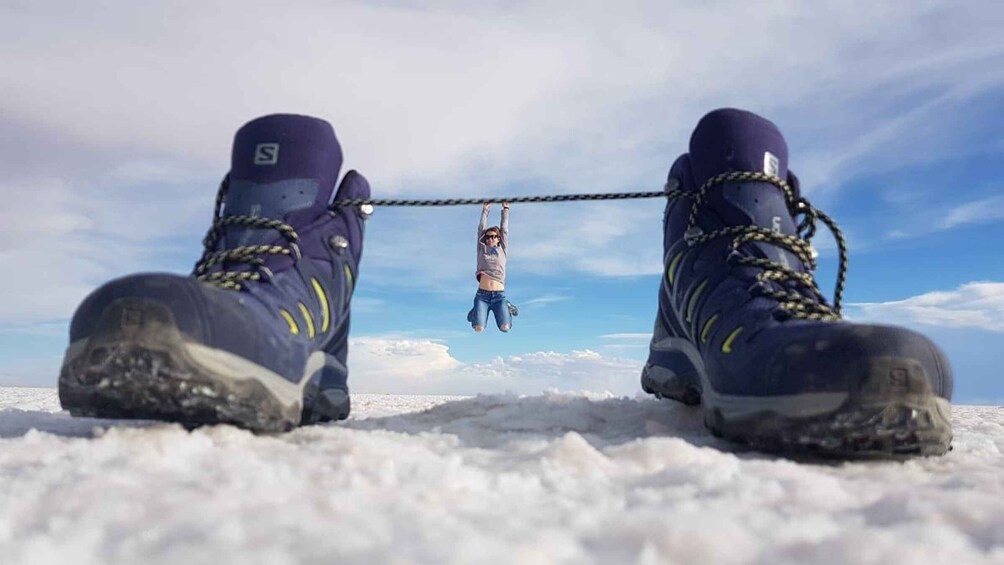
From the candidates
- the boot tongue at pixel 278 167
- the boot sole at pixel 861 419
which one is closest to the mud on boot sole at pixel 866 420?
the boot sole at pixel 861 419

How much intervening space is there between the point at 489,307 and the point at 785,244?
229 inches

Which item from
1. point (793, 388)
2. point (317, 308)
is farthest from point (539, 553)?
point (317, 308)

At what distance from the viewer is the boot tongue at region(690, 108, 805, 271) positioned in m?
1.94

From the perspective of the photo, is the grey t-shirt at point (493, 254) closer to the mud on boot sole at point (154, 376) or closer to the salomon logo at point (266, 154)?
the salomon logo at point (266, 154)

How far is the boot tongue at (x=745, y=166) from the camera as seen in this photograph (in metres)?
1.94

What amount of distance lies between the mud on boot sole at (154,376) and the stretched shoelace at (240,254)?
13.4 inches

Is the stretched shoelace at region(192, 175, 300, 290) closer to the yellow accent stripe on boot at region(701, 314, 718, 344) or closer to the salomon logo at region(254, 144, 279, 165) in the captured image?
the salomon logo at region(254, 144, 279, 165)

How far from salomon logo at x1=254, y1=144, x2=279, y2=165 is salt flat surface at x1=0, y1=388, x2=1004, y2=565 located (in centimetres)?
78

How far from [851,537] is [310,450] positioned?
0.87 meters

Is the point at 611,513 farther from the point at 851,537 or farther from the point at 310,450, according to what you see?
the point at 310,450

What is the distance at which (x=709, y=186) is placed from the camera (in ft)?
6.55

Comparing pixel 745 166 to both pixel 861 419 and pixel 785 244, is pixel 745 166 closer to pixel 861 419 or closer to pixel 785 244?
pixel 785 244

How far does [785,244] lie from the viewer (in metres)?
1.91

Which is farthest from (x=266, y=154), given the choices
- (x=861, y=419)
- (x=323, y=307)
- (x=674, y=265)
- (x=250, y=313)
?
(x=861, y=419)
